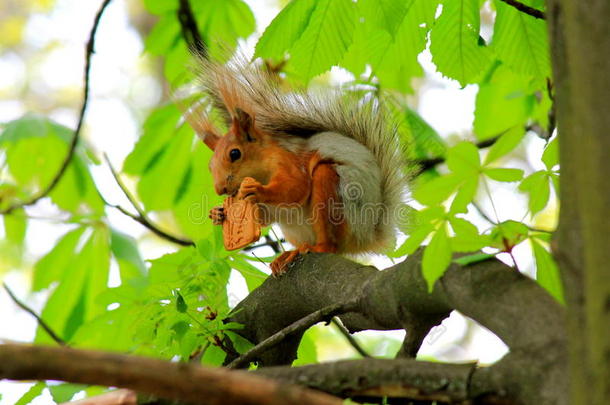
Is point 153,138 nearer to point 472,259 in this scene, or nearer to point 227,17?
point 227,17

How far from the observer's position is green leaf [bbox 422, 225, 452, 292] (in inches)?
44.5

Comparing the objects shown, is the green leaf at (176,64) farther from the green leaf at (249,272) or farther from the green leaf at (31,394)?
the green leaf at (31,394)

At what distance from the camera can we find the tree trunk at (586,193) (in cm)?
80

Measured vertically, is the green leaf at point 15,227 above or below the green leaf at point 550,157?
above

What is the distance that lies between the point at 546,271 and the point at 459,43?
0.68m

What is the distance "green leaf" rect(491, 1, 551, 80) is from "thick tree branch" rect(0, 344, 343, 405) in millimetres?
1117

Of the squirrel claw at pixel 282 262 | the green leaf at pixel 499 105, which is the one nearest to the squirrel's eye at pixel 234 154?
the squirrel claw at pixel 282 262

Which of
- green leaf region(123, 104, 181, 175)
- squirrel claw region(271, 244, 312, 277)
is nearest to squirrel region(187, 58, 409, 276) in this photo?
squirrel claw region(271, 244, 312, 277)

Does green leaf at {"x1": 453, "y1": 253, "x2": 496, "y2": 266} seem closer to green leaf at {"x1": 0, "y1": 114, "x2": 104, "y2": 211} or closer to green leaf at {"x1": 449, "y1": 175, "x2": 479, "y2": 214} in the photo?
green leaf at {"x1": 449, "y1": 175, "x2": 479, "y2": 214}

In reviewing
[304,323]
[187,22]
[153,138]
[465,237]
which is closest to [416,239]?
[465,237]

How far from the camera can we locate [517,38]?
5.77 ft

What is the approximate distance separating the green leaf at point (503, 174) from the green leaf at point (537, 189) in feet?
0.24

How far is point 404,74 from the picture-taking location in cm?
265

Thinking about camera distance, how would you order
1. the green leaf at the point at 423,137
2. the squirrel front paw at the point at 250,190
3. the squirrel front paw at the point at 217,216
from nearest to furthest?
the squirrel front paw at the point at 217,216 < the squirrel front paw at the point at 250,190 < the green leaf at the point at 423,137
